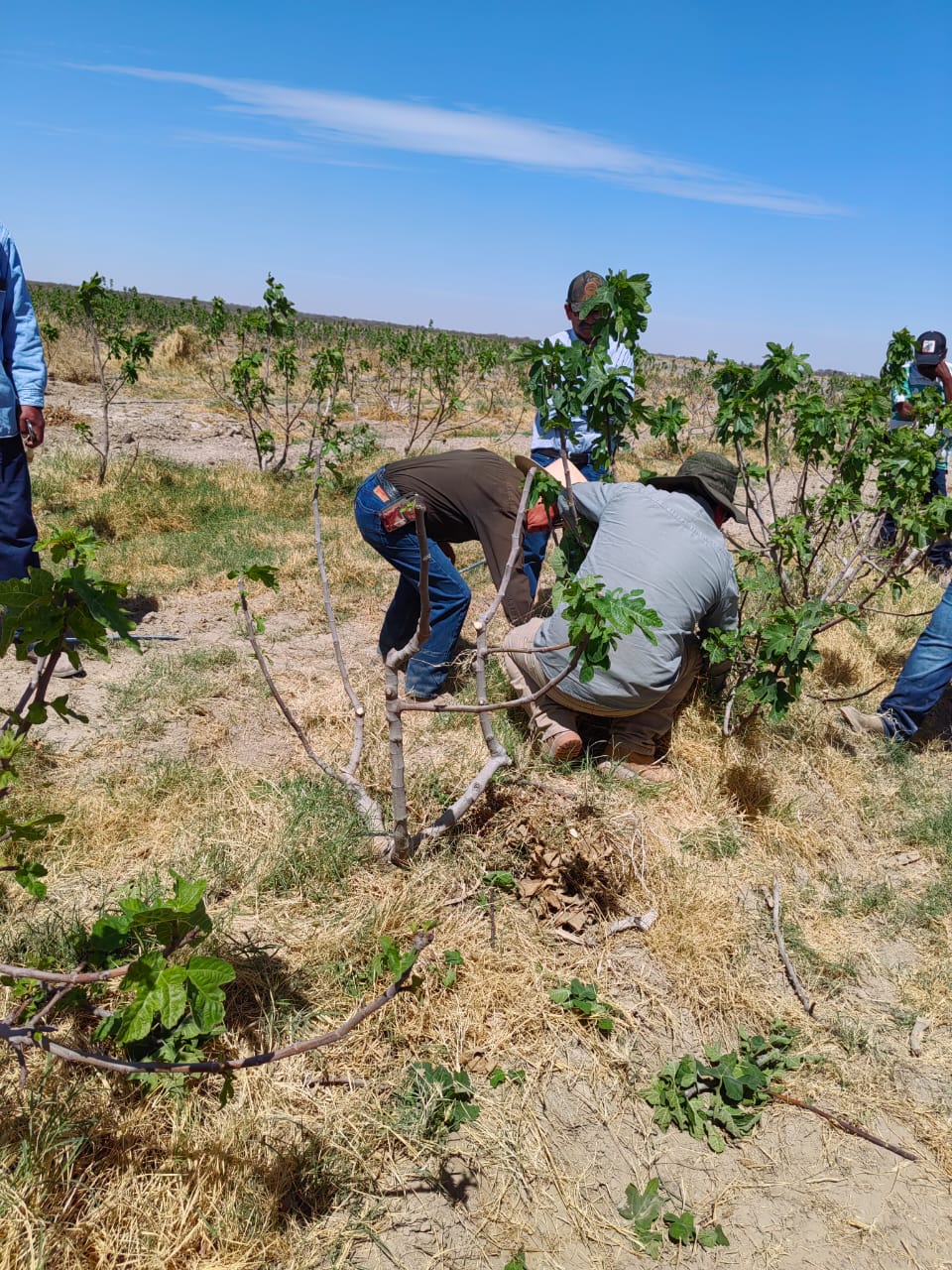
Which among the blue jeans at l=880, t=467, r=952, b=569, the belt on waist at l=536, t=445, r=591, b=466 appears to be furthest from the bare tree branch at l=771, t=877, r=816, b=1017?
the blue jeans at l=880, t=467, r=952, b=569

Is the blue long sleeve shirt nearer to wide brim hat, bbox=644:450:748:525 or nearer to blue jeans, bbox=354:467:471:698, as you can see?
blue jeans, bbox=354:467:471:698

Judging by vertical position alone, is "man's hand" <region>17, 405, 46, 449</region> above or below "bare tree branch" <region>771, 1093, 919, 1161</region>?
above

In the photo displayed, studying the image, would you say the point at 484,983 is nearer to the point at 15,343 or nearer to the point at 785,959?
the point at 785,959

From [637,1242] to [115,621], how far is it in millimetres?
1583

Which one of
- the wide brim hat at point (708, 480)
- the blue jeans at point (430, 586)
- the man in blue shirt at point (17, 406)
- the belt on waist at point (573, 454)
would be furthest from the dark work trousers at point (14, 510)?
the wide brim hat at point (708, 480)

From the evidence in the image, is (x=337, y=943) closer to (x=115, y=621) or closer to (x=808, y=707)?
(x=115, y=621)

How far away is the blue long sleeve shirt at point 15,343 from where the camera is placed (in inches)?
136

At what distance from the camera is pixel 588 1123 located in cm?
195

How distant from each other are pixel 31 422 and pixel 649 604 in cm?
268

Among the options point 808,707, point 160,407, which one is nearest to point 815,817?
point 808,707

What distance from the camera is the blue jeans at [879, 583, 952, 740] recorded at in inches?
144

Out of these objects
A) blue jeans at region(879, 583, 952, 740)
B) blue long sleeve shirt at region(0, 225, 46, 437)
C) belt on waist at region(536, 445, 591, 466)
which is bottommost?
blue jeans at region(879, 583, 952, 740)

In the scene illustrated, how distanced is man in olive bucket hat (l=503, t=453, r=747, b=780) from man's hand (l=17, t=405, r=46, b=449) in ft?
7.49

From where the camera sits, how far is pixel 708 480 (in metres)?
3.14
